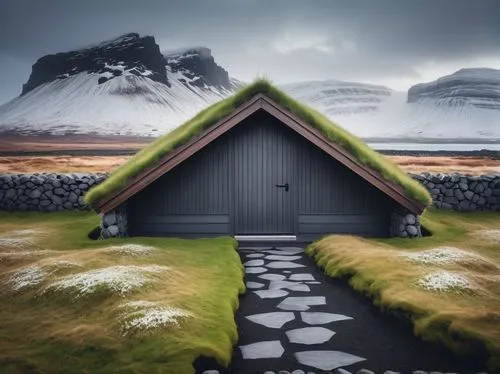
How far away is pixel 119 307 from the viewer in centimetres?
809

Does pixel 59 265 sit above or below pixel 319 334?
above

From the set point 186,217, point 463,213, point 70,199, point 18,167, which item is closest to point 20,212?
point 70,199

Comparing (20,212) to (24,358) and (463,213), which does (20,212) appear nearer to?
(24,358)

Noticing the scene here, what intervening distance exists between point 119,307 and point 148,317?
32.0 inches

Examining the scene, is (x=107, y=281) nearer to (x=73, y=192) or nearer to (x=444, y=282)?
(x=444, y=282)

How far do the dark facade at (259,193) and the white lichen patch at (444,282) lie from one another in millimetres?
5724

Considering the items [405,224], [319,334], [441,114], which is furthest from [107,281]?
[441,114]

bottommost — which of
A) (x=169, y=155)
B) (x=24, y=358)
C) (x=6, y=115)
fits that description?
(x=24, y=358)

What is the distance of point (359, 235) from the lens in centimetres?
1554

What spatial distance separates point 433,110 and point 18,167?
517ft

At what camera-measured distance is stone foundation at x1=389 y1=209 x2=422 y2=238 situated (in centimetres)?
1504

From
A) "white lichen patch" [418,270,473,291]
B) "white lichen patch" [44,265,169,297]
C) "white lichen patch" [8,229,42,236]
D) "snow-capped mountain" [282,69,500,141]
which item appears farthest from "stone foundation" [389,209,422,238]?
"snow-capped mountain" [282,69,500,141]

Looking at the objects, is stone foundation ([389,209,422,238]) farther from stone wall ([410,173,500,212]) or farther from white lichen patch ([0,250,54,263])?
white lichen patch ([0,250,54,263])

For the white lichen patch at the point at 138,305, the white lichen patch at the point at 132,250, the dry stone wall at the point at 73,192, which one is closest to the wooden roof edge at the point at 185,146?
the white lichen patch at the point at 132,250
